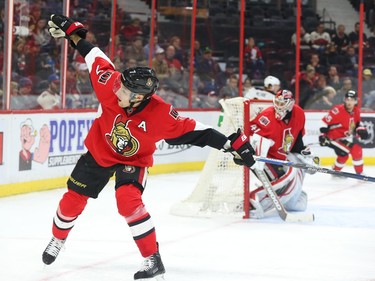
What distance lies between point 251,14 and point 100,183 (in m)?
7.02

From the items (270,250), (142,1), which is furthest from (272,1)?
(270,250)

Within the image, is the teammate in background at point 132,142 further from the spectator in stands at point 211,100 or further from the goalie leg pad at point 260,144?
the spectator in stands at point 211,100

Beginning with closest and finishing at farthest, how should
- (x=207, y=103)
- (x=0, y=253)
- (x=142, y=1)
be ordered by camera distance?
(x=0, y=253), (x=142, y=1), (x=207, y=103)

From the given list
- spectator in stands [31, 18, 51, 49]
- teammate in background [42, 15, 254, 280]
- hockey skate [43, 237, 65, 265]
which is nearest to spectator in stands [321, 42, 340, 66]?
spectator in stands [31, 18, 51, 49]

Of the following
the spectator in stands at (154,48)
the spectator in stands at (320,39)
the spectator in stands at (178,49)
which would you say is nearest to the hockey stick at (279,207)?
the spectator in stands at (154,48)

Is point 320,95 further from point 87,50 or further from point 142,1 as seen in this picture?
point 87,50

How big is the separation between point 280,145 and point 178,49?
162 inches

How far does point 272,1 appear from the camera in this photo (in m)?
11.6

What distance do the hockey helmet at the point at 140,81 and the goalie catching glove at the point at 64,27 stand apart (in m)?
0.64

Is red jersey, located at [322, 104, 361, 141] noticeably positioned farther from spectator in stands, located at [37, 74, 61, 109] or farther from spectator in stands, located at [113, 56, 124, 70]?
spectator in stands, located at [37, 74, 61, 109]

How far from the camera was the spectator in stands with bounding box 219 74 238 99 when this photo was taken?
11.3 m

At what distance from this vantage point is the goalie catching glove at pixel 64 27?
4824 mm

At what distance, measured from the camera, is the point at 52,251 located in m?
4.72

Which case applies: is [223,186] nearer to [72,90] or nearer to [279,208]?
[279,208]
